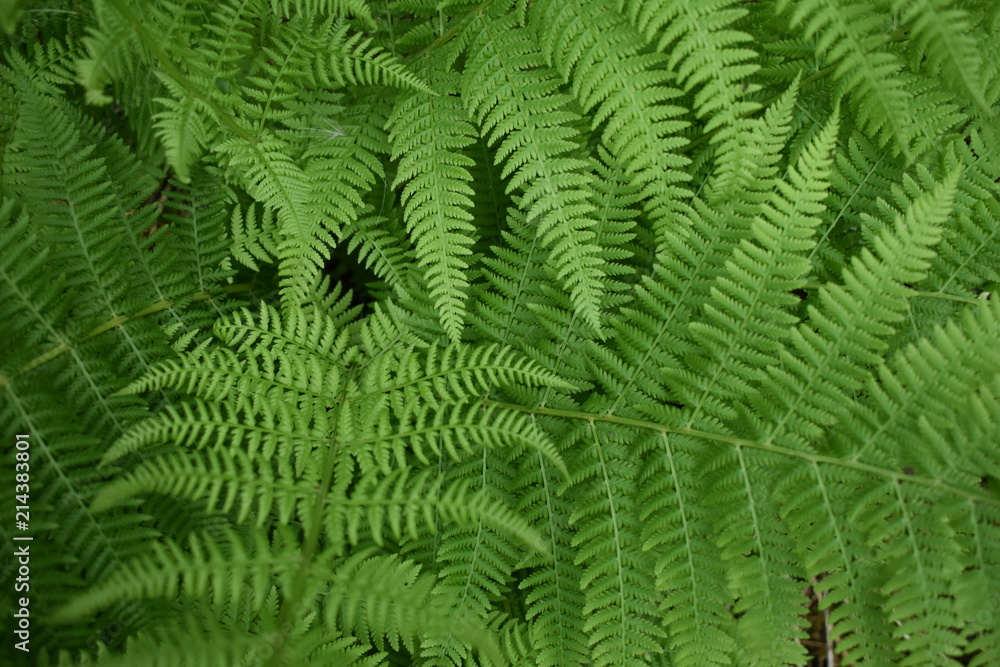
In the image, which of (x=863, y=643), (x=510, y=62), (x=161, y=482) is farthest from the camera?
(x=510, y=62)

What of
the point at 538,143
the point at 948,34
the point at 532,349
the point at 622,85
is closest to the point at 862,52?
the point at 948,34

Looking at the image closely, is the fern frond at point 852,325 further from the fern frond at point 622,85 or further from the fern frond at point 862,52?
the fern frond at point 622,85

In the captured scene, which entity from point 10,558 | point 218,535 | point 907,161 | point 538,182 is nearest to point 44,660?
point 10,558

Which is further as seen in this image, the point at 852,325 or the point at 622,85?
the point at 622,85

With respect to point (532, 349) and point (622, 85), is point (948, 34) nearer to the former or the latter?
point (622, 85)

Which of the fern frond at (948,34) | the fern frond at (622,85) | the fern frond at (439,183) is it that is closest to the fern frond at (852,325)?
the fern frond at (948,34)

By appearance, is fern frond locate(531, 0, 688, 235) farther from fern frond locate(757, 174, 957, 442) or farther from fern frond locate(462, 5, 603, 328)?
fern frond locate(757, 174, 957, 442)

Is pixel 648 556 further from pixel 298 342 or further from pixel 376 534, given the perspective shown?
pixel 298 342

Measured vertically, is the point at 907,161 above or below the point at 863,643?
above
